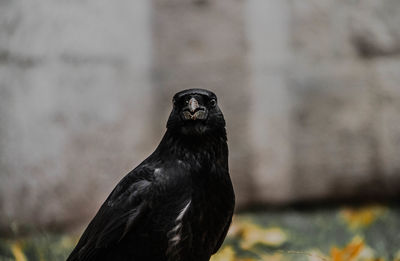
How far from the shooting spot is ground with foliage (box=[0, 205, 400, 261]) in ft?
7.09

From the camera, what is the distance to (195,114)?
61.3 inches

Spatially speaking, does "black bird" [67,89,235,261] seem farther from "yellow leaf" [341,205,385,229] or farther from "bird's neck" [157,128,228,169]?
"yellow leaf" [341,205,385,229]

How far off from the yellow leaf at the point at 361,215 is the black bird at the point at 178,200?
1249 mm

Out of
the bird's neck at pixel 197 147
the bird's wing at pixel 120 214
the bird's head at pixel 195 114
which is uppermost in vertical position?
the bird's head at pixel 195 114

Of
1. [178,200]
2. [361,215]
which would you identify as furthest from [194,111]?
[361,215]

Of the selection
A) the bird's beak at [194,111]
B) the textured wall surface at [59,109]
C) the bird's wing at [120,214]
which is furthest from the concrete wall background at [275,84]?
the bird's beak at [194,111]

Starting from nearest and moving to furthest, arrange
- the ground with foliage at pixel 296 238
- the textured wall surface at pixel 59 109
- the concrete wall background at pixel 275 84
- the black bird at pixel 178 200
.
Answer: the black bird at pixel 178 200, the ground with foliage at pixel 296 238, the textured wall surface at pixel 59 109, the concrete wall background at pixel 275 84

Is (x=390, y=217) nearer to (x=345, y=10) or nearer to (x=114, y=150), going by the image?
(x=345, y=10)

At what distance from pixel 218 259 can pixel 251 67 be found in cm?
129

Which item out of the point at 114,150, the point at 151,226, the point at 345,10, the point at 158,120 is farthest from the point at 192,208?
the point at 345,10

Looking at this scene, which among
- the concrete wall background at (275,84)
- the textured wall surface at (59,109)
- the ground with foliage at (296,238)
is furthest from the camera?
the concrete wall background at (275,84)

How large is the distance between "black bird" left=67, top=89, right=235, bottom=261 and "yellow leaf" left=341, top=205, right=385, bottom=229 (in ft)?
4.10

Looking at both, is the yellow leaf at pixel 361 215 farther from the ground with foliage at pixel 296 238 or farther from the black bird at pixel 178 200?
the black bird at pixel 178 200

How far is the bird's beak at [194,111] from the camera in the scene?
1.56 m
